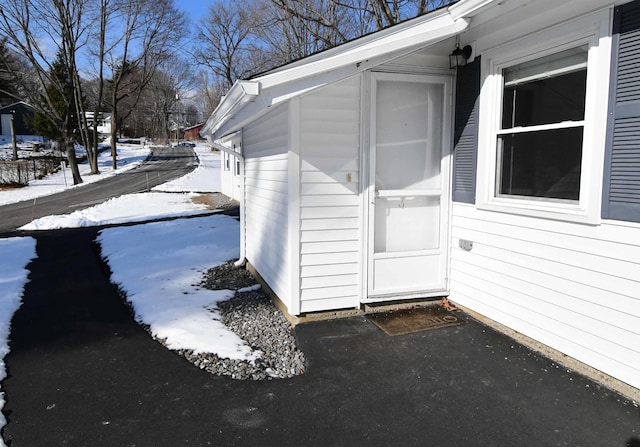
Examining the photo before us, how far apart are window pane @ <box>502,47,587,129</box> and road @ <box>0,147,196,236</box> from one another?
35.2 ft

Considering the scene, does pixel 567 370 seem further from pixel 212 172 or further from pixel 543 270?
pixel 212 172

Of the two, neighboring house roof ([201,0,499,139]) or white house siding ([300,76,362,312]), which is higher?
neighboring house roof ([201,0,499,139])

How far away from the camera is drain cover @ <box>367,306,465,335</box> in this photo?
3.52 m

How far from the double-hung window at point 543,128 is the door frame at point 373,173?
57 cm

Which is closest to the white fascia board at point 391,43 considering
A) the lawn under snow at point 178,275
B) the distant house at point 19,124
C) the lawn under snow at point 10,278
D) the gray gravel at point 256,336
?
the gray gravel at point 256,336

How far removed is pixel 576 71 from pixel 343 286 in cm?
242

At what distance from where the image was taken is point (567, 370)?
2754 millimetres

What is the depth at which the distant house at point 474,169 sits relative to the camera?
248 centimetres

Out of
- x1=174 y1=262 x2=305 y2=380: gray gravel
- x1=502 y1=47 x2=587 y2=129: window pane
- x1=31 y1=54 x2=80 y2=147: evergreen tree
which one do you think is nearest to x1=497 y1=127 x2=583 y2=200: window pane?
x1=502 y1=47 x2=587 y2=129: window pane

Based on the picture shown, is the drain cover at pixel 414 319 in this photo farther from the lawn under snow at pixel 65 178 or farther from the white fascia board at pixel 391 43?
the lawn under snow at pixel 65 178

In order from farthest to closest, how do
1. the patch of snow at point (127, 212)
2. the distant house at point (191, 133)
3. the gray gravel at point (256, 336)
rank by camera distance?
the distant house at point (191, 133) → the patch of snow at point (127, 212) → the gray gravel at point (256, 336)

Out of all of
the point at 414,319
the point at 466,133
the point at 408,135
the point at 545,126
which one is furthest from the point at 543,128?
the point at 414,319

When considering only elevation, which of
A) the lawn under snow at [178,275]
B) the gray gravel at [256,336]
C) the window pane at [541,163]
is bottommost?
the gray gravel at [256,336]

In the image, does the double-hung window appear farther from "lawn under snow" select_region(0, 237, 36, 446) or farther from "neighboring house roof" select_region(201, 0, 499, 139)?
"lawn under snow" select_region(0, 237, 36, 446)
